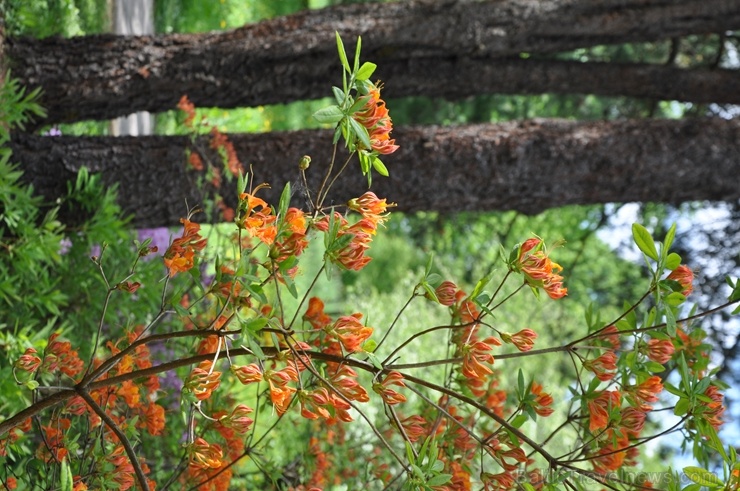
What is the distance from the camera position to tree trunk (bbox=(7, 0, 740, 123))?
107 inches

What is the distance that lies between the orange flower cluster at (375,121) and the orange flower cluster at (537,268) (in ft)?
0.94

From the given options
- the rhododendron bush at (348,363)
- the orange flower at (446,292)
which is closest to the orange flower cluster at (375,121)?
the rhododendron bush at (348,363)

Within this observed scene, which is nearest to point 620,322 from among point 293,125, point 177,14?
point 177,14

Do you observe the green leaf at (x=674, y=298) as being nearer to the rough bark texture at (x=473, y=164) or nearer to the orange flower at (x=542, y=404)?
the orange flower at (x=542, y=404)

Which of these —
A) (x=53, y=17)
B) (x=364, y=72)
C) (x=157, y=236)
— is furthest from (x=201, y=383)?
(x=157, y=236)

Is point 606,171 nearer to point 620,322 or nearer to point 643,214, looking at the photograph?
point 620,322

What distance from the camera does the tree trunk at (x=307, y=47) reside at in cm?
271

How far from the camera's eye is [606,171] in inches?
111

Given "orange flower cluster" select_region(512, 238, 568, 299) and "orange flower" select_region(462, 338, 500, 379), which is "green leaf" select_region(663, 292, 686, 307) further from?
"orange flower" select_region(462, 338, 500, 379)

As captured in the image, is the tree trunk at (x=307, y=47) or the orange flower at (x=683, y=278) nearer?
the orange flower at (x=683, y=278)

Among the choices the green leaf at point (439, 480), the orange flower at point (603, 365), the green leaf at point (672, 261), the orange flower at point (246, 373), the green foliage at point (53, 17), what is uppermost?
the green foliage at point (53, 17)

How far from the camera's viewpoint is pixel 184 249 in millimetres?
1265

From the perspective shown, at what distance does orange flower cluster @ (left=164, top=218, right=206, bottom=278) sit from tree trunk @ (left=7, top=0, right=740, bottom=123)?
1652 millimetres

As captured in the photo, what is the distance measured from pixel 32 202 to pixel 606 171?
76.9 inches
